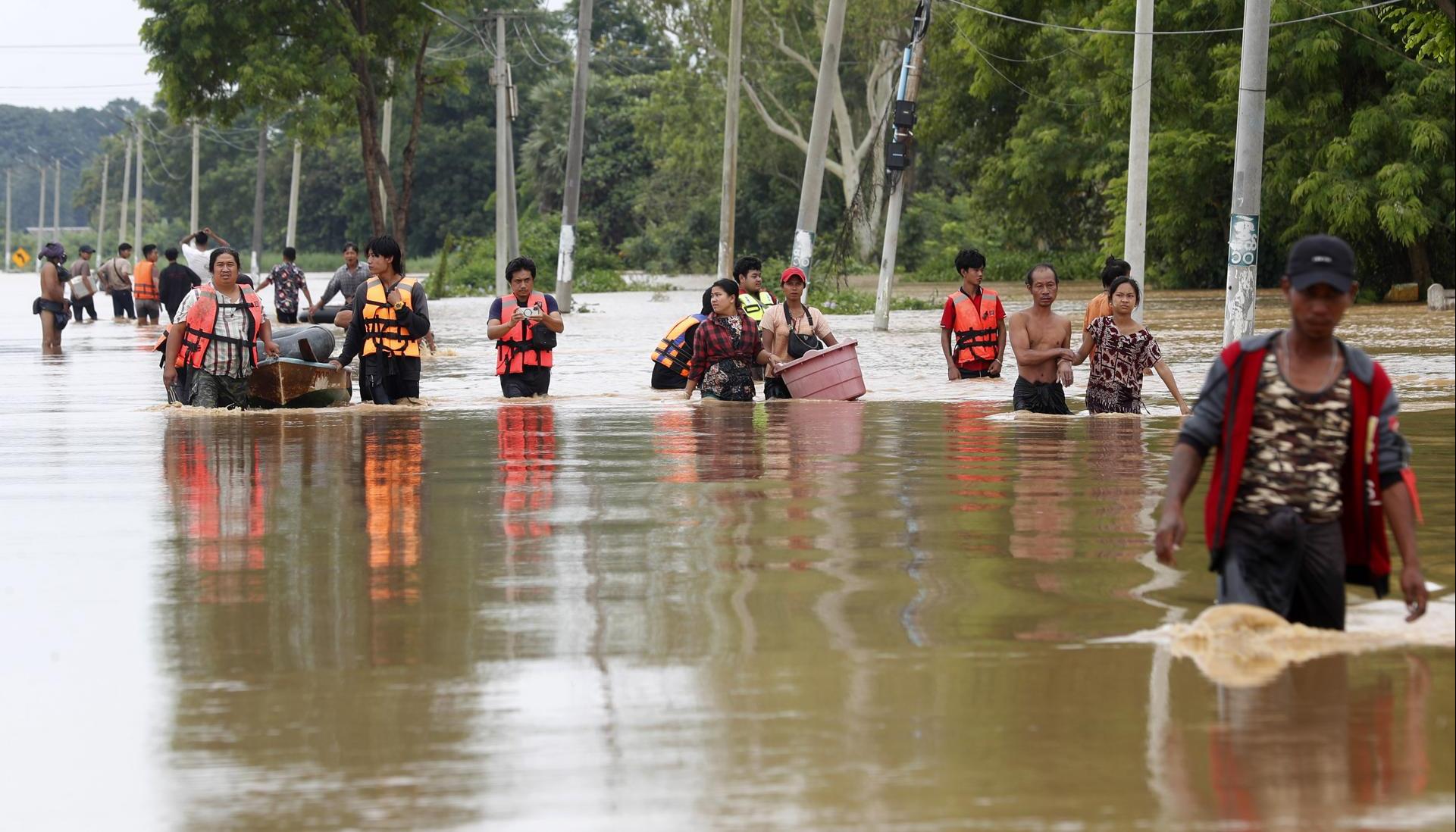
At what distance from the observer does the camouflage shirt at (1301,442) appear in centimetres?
611

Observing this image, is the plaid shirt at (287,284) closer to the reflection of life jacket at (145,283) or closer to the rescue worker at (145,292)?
the rescue worker at (145,292)

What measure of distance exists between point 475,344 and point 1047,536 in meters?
23.0

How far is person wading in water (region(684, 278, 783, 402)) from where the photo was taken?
17250 millimetres

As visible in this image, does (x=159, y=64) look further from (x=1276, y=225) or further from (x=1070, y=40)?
(x=1276, y=225)

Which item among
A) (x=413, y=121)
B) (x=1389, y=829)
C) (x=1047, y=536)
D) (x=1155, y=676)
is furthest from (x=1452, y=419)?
(x=413, y=121)

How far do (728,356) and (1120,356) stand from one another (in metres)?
3.78

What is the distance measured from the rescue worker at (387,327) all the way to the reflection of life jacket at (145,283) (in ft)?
83.1

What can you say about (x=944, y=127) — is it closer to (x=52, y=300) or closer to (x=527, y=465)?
(x=52, y=300)

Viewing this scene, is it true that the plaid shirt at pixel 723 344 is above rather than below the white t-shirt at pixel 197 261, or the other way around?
below

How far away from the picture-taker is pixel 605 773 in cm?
557

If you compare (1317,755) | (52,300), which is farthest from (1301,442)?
(52,300)

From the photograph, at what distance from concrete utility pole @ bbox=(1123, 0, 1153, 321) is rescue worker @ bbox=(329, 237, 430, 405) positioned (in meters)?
12.6

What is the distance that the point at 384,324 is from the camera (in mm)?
16203

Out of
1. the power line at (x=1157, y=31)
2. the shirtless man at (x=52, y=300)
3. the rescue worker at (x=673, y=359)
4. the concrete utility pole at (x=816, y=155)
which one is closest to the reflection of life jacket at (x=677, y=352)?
the rescue worker at (x=673, y=359)
